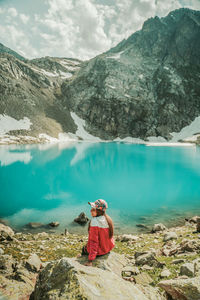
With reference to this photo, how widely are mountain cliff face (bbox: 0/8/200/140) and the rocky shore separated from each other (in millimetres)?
86945

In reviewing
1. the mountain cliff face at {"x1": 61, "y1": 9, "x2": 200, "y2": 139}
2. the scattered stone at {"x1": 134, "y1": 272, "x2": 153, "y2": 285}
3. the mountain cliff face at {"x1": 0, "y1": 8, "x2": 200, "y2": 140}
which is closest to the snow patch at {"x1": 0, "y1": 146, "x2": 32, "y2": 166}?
the scattered stone at {"x1": 134, "y1": 272, "x2": 153, "y2": 285}

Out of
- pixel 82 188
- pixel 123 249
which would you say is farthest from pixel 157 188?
pixel 123 249

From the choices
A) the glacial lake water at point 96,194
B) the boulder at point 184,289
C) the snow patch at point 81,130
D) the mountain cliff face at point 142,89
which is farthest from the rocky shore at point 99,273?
the mountain cliff face at point 142,89

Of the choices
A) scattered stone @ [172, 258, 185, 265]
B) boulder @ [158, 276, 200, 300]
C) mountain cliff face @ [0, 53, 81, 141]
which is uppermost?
mountain cliff face @ [0, 53, 81, 141]

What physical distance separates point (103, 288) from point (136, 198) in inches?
653

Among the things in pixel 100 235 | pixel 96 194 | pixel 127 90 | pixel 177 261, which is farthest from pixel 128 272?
pixel 127 90

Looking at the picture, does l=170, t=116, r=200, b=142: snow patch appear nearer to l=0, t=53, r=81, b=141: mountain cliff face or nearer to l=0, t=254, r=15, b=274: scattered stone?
l=0, t=53, r=81, b=141: mountain cliff face

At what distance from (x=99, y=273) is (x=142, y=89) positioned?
393 ft

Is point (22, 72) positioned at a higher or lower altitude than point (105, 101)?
higher

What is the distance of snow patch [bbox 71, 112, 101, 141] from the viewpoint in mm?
101938

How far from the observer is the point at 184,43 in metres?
130

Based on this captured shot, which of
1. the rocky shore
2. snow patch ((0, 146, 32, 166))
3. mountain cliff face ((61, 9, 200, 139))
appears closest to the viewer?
the rocky shore

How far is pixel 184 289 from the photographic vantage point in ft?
11.7

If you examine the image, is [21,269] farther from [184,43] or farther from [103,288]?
[184,43]
